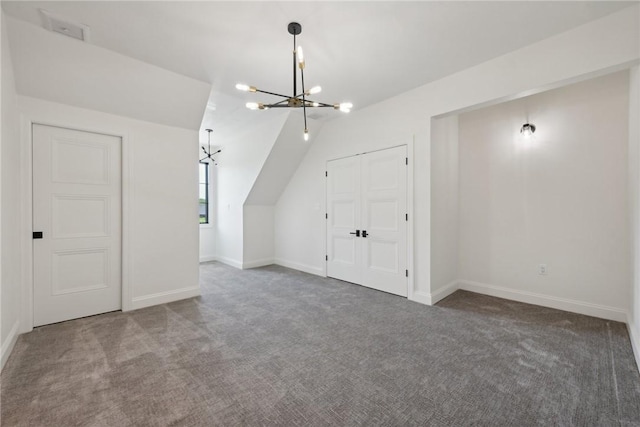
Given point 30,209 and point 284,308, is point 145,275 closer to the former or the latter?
point 30,209

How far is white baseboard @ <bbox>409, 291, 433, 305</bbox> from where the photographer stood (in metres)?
3.61

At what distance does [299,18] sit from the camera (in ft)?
7.63

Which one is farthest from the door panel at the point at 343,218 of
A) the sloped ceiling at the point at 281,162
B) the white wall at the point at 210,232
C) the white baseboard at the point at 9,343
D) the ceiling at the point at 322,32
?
the white baseboard at the point at 9,343

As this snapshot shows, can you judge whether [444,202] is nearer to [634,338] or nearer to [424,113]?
[424,113]

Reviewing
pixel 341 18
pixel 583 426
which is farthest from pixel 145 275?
pixel 583 426

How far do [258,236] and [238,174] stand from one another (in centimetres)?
149

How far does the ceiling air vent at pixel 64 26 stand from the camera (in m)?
2.26

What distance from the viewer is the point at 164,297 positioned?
12.1 ft

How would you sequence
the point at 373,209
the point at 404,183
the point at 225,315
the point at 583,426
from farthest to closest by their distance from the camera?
the point at 373,209 < the point at 404,183 < the point at 225,315 < the point at 583,426

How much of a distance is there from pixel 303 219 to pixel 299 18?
3.77m

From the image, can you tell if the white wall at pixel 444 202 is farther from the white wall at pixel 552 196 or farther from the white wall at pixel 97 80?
the white wall at pixel 97 80

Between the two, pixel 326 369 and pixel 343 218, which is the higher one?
pixel 343 218

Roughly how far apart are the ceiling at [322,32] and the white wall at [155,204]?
0.96 meters

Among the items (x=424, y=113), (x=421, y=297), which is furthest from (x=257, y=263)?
(x=424, y=113)
